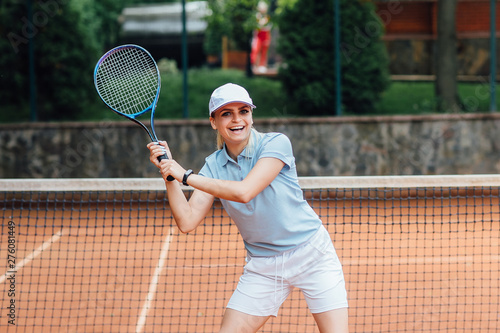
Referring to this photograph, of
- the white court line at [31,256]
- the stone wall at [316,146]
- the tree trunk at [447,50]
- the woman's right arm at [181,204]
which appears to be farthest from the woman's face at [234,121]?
the tree trunk at [447,50]

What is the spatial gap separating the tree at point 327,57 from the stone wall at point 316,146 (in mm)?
926

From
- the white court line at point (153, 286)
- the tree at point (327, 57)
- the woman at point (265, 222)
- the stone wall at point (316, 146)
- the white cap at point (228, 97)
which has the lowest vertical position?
the white court line at point (153, 286)

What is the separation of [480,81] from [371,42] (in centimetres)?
282

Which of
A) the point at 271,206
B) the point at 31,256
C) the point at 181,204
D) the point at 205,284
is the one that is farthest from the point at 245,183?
the point at 31,256

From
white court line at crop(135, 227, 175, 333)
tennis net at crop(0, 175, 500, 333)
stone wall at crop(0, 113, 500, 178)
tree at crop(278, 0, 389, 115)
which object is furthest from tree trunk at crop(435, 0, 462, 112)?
white court line at crop(135, 227, 175, 333)

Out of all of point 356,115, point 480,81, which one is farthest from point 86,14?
point 480,81

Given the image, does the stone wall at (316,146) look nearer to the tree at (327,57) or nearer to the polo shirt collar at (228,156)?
the tree at (327,57)

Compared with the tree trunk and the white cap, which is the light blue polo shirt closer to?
the white cap

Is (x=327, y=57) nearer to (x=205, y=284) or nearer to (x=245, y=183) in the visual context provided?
(x=205, y=284)

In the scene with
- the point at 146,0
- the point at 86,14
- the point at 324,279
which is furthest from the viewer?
the point at 146,0

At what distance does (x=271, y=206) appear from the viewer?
270 centimetres

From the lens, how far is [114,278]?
598 cm

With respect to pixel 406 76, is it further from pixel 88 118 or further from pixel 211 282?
pixel 211 282

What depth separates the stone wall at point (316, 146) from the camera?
9859 millimetres
